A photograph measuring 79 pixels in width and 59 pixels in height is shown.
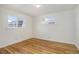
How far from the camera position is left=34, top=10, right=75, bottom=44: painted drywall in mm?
1672

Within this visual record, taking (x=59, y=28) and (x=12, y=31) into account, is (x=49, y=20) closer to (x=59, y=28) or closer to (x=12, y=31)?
(x=59, y=28)

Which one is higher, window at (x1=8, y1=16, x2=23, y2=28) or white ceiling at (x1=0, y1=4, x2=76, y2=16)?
white ceiling at (x1=0, y1=4, x2=76, y2=16)

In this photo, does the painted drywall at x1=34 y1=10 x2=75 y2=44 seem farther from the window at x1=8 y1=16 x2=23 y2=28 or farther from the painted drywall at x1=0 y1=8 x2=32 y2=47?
the window at x1=8 y1=16 x2=23 y2=28

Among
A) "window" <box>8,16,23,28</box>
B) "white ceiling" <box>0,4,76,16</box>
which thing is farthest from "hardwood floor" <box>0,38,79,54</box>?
"white ceiling" <box>0,4,76,16</box>

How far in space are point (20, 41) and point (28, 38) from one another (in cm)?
14

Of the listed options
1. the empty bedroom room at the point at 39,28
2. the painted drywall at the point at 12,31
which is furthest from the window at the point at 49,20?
the painted drywall at the point at 12,31

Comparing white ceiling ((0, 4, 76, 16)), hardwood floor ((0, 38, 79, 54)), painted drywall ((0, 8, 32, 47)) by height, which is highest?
white ceiling ((0, 4, 76, 16))

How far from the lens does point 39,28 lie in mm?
1744

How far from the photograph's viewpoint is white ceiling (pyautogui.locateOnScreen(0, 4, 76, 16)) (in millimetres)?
1639

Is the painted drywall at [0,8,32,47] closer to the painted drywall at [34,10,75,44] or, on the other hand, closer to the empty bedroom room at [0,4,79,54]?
the empty bedroom room at [0,4,79,54]

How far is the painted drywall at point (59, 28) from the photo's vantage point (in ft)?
5.49
